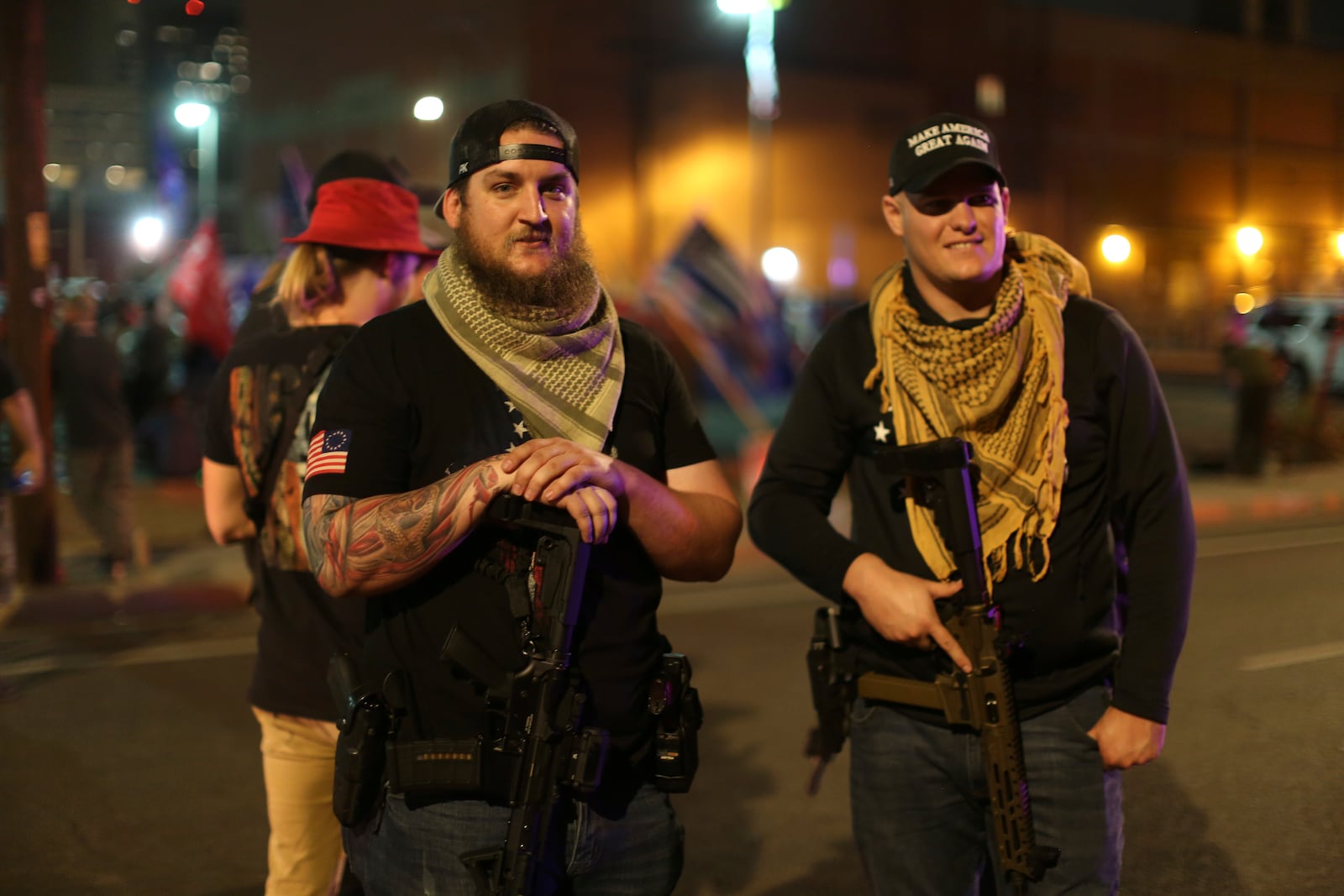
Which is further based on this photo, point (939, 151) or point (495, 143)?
point (939, 151)

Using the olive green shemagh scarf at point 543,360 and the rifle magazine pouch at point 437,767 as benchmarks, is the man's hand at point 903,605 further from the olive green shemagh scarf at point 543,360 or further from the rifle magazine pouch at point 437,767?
the rifle magazine pouch at point 437,767

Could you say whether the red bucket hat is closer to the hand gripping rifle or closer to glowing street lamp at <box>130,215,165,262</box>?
the hand gripping rifle

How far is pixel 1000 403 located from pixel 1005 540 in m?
0.27

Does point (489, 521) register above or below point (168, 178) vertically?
below

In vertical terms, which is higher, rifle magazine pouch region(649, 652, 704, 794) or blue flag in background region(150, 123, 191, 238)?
blue flag in background region(150, 123, 191, 238)

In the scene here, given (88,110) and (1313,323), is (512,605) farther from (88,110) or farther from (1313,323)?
(88,110)

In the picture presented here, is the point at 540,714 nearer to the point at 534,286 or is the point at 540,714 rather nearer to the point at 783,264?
the point at 534,286

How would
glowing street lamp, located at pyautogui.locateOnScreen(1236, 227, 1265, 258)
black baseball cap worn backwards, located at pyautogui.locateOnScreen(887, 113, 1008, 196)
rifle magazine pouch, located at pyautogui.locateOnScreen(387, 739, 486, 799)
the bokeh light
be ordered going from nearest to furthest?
rifle magazine pouch, located at pyautogui.locateOnScreen(387, 739, 486, 799) < black baseball cap worn backwards, located at pyautogui.locateOnScreen(887, 113, 1008, 196) < the bokeh light < glowing street lamp, located at pyautogui.locateOnScreen(1236, 227, 1265, 258)

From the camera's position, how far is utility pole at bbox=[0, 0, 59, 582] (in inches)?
395

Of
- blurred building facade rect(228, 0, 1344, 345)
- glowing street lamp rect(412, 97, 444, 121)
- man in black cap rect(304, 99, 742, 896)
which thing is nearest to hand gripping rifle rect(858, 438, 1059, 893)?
man in black cap rect(304, 99, 742, 896)

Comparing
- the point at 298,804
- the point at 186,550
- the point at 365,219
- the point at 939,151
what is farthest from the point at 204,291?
the point at 939,151

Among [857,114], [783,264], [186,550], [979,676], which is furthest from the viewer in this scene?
[783,264]

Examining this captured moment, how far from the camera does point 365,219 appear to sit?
3.45m

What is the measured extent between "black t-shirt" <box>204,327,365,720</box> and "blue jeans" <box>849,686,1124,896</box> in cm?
118
